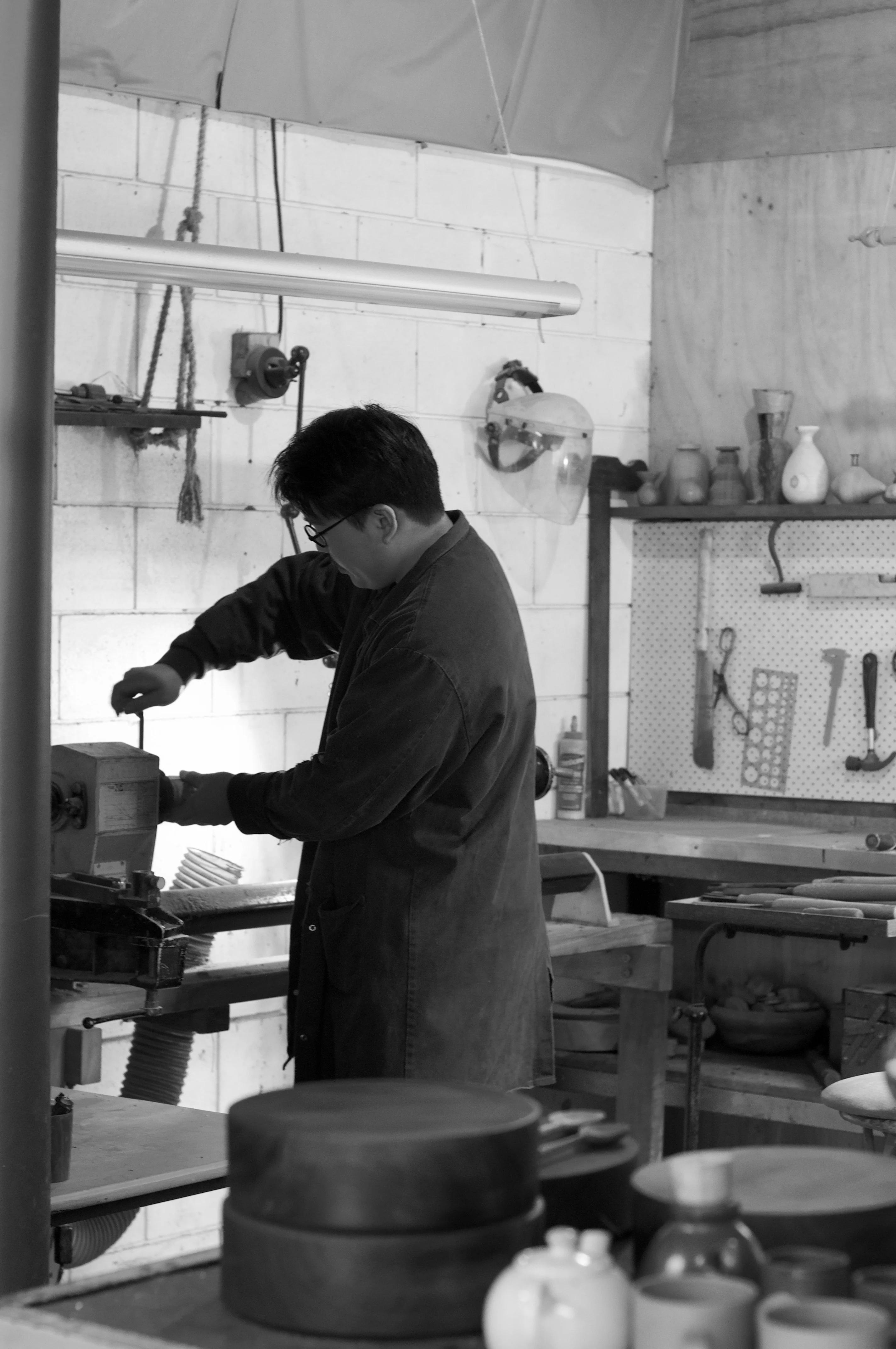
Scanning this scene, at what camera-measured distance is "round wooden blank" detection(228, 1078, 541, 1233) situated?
1.29 meters

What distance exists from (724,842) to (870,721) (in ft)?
1.81

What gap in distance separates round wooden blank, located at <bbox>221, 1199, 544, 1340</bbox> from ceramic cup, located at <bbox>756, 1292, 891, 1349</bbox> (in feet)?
0.74

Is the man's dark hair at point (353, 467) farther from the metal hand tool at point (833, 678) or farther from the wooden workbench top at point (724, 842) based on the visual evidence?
the metal hand tool at point (833, 678)

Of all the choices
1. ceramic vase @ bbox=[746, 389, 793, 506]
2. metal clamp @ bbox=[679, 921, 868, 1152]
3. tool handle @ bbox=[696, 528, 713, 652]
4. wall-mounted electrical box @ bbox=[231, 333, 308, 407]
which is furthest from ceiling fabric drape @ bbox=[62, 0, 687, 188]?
metal clamp @ bbox=[679, 921, 868, 1152]

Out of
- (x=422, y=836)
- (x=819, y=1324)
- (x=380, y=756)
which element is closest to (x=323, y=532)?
(x=380, y=756)

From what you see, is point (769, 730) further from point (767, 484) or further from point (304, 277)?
point (304, 277)

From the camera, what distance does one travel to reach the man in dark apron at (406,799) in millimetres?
2580

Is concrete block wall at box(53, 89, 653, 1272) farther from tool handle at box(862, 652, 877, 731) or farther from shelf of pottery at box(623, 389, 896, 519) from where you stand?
tool handle at box(862, 652, 877, 731)

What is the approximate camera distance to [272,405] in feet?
13.8

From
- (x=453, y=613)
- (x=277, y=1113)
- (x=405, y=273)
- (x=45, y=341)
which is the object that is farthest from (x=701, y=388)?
(x=277, y=1113)

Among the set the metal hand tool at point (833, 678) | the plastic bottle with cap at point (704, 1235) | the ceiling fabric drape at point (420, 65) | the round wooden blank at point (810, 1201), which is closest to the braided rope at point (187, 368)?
the ceiling fabric drape at point (420, 65)

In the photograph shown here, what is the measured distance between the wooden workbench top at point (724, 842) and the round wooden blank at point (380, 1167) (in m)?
3.02

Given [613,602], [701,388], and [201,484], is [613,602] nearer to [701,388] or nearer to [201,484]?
[701,388]

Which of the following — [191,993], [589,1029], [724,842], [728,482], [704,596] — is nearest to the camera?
[191,993]
